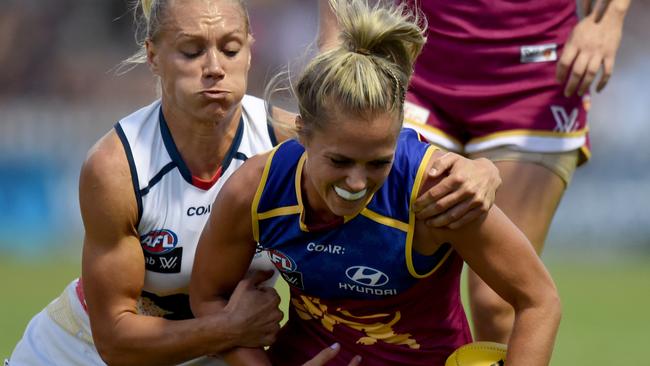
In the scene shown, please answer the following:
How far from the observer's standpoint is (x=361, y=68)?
11.2 ft

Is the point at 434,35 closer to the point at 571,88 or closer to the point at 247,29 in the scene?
the point at 571,88

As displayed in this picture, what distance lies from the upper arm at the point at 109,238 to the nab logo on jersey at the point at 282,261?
0.53 m

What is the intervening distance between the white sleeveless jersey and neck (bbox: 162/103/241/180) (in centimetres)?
2

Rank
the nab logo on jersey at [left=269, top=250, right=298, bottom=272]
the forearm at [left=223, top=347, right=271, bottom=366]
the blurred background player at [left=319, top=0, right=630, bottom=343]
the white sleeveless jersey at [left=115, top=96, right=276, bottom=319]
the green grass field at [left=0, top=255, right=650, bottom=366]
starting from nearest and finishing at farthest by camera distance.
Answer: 1. the nab logo on jersey at [left=269, top=250, right=298, bottom=272]
2. the forearm at [left=223, top=347, right=271, bottom=366]
3. the white sleeveless jersey at [left=115, top=96, right=276, bottom=319]
4. the blurred background player at [left=319, top=0, right=630, bottom=343]
5. the green grass field at [left=0, top=255, right=650, bottom=366]

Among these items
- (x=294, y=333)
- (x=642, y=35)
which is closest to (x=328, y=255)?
(x=294, y=333)

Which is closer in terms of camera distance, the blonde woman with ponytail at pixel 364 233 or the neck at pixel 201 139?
the blonde woman with ponytail at pixel 364 233

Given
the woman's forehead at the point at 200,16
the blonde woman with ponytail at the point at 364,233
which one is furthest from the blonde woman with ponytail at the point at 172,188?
the blonde woman with ponytail at the point at 364,233

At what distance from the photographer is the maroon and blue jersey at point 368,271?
3.54 m

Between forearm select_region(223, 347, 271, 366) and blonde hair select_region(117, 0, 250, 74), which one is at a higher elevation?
blonde hair select_region(117, 0, 250, 74)

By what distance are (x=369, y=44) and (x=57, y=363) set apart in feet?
6.18

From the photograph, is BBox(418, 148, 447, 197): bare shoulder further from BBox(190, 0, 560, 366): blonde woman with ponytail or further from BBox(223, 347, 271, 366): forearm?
BBox(223, 347, 271, 366): forearm

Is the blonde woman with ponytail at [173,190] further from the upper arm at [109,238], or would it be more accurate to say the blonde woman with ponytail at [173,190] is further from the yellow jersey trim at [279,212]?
the yellow jersey trim at [279,212]

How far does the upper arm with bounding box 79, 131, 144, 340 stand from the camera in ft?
12.8

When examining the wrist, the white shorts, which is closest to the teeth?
the white shorts
